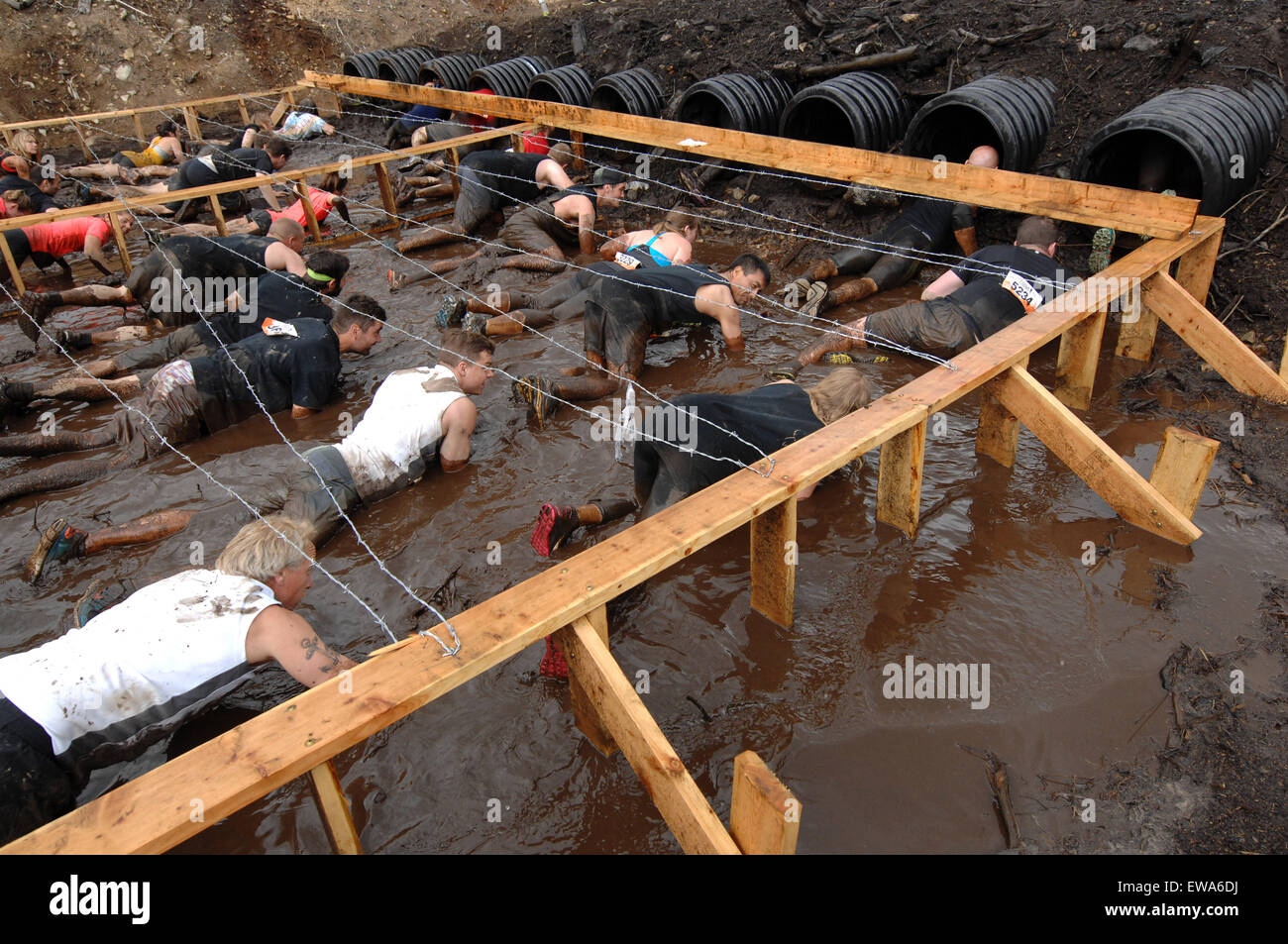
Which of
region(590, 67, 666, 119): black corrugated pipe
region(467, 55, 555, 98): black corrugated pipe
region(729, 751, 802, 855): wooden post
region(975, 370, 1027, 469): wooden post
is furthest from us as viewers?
region(467, 55, 555, 98): black corrugated pipe

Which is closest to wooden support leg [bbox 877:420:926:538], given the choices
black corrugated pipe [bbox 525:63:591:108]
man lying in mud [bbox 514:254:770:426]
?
man lying in mud [bbox 514:254:770:426]

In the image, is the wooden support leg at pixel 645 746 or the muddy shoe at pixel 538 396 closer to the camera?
the wooden support leg at pixel 645 746

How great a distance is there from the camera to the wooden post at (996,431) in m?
4.27

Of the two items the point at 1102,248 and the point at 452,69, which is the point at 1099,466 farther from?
the point at 452,69

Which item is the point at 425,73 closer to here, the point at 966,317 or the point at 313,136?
the point at 313,136

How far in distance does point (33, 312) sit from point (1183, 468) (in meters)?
8.69

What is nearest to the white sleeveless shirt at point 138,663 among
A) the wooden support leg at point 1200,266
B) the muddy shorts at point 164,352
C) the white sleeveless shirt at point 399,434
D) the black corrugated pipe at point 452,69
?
the white sleeveless shirt at point 399,434

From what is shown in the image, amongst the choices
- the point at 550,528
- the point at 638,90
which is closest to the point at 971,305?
the point at 550,528

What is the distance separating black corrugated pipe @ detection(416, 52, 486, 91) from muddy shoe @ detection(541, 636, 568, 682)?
13.5 m

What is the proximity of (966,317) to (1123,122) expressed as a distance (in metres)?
2.09

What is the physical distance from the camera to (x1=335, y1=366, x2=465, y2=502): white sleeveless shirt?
14.6 feet

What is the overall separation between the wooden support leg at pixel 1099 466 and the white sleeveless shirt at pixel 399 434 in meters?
3.25

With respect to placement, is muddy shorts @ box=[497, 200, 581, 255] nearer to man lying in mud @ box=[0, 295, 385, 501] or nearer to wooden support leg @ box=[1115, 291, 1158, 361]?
man lying in mud @ box=[0, 295, 385, 501]

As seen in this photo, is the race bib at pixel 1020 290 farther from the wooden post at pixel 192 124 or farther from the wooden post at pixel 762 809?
the wooden post at pixel 192 124
